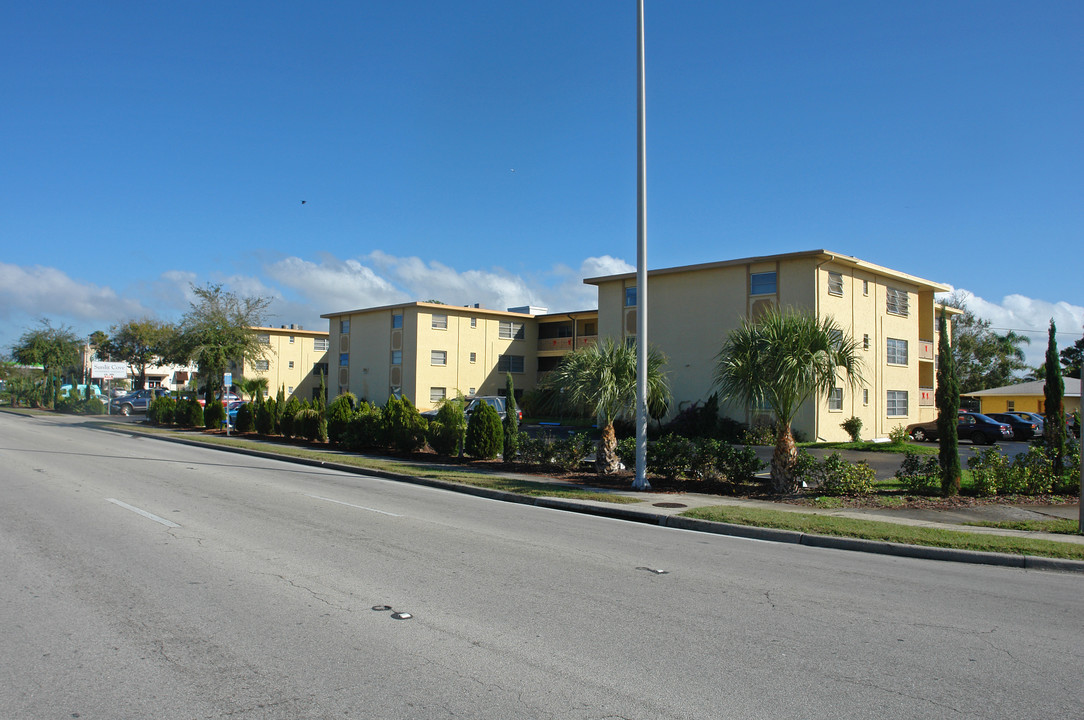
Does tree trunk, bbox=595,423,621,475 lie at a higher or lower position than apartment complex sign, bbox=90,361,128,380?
lower

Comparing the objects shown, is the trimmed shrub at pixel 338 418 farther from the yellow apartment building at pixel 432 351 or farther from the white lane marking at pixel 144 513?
the yellow apartment building at pixel 432 351

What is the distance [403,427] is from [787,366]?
43.1ft

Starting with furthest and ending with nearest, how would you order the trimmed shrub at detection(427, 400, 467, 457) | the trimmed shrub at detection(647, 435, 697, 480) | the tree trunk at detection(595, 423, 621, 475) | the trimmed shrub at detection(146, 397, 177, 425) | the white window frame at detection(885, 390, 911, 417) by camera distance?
the trimmed shrub at detection(146, 397, 177, 425) → the white window frame at detection(885, 390, 911, 417) → the trimmed shrub at detection(427, 400, 467, 457) → the tree trunk at detection(595, 423, 621, 475) → the trimmed shrub at detection(647, 435, 697, 480)

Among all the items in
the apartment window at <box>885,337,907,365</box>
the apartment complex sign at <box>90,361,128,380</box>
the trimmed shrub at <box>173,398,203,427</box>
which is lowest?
the trimmed shrub at <box>173,398,203,427</box>

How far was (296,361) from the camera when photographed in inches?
2506

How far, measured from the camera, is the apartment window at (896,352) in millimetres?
36031

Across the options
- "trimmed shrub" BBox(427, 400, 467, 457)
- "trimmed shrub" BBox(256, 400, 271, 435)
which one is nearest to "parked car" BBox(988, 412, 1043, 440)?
"trimmed shrub" BBox(427, 400, 467, 457)

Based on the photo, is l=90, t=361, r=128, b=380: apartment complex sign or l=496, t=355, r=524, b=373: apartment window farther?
l=90, t=361, r=128, b=380: apartment complex sign

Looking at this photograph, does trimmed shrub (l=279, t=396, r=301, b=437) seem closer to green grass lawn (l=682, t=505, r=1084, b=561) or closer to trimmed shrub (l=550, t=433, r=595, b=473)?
trimmed shrub (l=550, t=433, r=595, b=473)

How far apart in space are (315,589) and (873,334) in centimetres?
3286

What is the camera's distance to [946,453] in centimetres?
1464

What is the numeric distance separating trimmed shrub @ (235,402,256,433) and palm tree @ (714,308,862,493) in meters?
25.8

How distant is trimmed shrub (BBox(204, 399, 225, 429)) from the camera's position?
3709cm

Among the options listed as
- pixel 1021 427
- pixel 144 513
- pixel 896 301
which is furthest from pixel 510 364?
pixel 144 513
